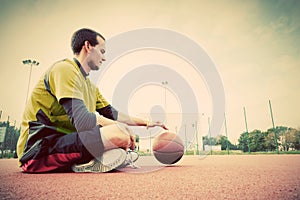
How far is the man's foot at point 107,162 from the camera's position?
196cm

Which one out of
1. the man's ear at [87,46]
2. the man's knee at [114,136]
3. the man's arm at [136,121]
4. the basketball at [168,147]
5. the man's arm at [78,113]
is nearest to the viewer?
the man's arm at [78,113]

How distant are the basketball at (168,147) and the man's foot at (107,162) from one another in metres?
0.98

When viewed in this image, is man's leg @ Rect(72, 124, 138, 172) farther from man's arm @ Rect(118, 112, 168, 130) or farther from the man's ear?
the man's ear

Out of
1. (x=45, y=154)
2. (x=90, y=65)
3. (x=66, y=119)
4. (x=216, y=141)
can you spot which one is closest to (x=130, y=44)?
(x=90, y=65)

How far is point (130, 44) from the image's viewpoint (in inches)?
180

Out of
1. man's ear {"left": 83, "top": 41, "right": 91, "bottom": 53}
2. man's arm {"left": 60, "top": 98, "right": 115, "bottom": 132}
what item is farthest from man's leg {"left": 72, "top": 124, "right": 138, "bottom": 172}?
man's ear {"left": 83, "top": 41, "right": 91, "bottom": 53}

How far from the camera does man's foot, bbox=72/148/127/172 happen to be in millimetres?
1962

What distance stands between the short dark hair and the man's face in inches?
1.8

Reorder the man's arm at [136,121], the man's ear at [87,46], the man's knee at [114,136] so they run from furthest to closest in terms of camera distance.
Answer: the man's arm at [136,121]
the man's ear at [87,46]
the man's knee at [114,136]

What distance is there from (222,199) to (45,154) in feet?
4.97

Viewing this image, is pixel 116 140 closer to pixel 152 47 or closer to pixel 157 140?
pixel 157 140

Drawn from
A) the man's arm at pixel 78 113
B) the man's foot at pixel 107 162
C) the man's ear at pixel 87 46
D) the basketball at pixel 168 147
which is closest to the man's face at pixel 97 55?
the man's ear at pixel 87 46

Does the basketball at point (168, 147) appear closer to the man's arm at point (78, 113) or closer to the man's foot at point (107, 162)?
the man's foot at point (107, 162)

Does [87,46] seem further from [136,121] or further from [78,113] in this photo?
[136,121]
